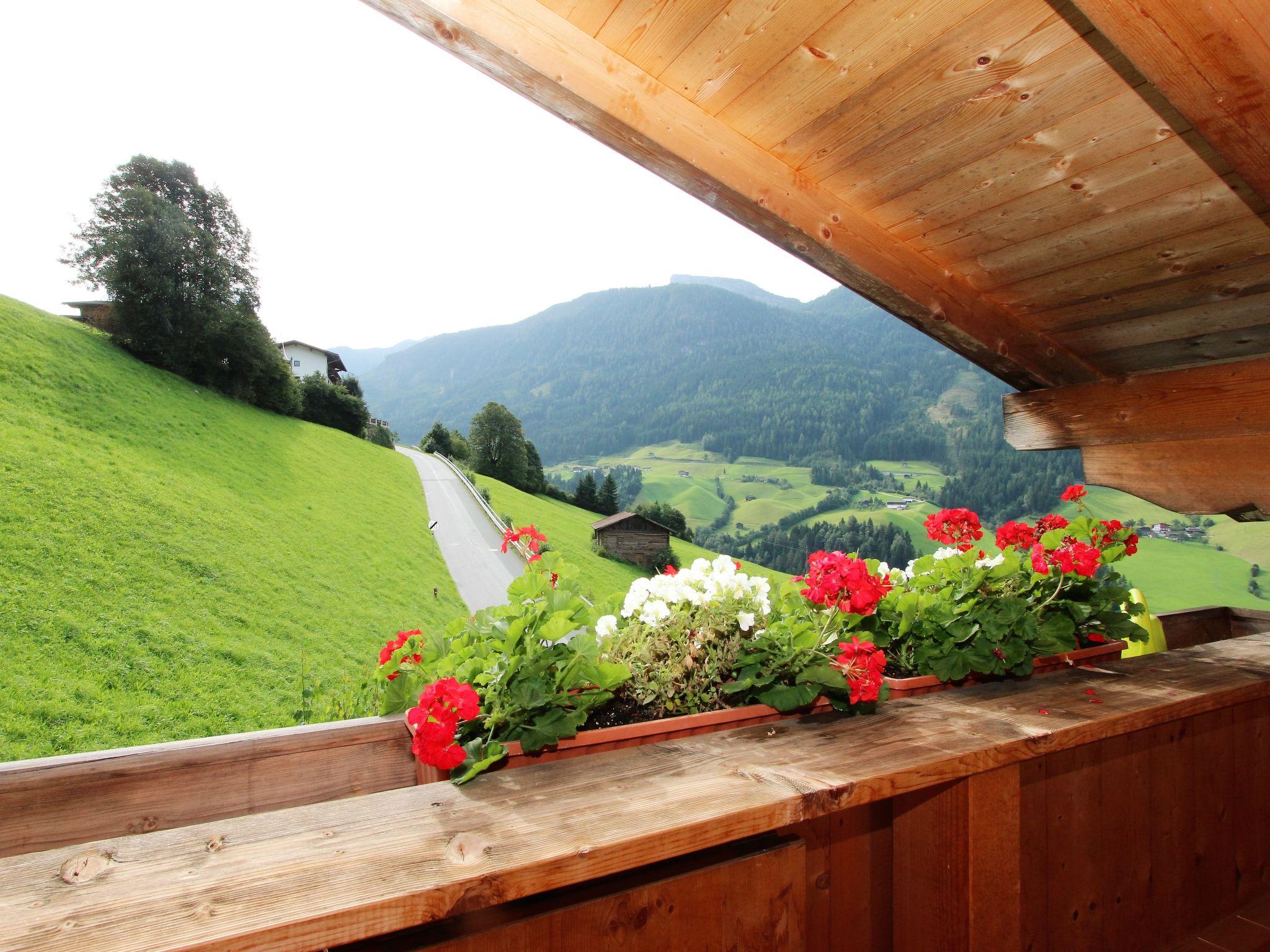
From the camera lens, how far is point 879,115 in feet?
4.24

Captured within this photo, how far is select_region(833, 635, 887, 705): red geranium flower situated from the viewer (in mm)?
1159

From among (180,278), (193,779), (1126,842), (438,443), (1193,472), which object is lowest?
(1126,842)

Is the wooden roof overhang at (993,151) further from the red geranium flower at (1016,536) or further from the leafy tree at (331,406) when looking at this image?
the leafy tree at (331,406)

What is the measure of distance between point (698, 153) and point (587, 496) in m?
3.01

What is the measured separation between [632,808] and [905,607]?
2.92 feet

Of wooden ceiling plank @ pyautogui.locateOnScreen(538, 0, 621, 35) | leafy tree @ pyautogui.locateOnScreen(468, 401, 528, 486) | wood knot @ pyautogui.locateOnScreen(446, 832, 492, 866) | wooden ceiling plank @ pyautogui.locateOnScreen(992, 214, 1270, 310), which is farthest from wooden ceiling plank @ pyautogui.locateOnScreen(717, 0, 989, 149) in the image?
leafy tree @ pyautogui.locateOnScreen(468, 401, 528, 486)

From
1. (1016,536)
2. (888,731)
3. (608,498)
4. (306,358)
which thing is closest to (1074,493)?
(1016,536)

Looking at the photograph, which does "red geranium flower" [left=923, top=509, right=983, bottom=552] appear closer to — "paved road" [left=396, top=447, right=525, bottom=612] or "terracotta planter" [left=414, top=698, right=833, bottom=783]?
"terracotta planter" [left=414, top=698, right=833, bottom=783]

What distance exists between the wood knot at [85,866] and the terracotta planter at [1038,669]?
1.23m

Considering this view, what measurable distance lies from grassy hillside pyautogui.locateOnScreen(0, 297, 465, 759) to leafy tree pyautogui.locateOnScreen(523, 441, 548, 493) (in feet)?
2.04

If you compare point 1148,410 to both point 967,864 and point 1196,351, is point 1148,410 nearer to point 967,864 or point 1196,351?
point 1196,351

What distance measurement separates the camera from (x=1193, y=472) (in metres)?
1.92

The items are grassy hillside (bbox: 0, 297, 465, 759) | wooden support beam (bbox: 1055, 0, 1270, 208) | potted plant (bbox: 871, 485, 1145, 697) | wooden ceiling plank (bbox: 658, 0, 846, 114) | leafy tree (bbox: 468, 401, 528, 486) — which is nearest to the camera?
wooden support beam (bbox: 1055, 0, 1270, 208)

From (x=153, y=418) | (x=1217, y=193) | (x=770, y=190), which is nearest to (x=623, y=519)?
(x=153, y=418)
